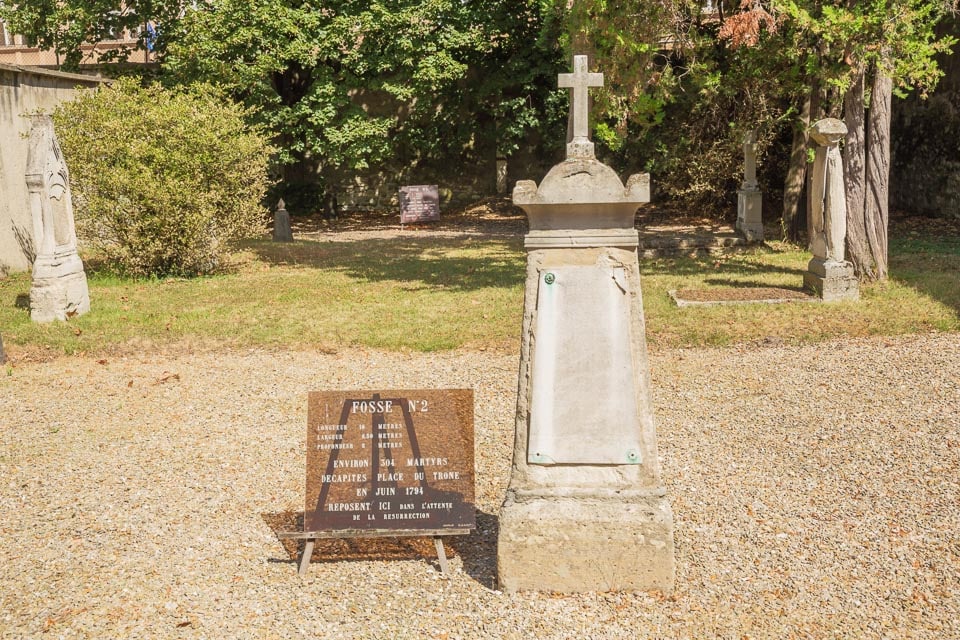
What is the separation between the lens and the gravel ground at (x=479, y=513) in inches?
157

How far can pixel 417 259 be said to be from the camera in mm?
16000

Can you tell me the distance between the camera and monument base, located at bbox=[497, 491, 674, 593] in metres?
4.13

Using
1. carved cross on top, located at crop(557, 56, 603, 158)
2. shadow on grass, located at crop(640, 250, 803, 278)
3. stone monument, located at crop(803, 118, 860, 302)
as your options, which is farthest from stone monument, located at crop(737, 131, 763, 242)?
carved cross on top, located at crop(557, 56, 603, 158)

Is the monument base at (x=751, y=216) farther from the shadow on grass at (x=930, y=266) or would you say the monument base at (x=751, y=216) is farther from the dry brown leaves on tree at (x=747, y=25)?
the dry brown leaves on tree at (x=747, y=25)

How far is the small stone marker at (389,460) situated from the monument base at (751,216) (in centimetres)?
→ 1267

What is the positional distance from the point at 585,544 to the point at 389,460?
1045 mm

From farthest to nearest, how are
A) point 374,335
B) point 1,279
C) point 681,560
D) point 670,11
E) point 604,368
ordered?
1. point 1,279
2. point 670,11
3. point 374,335
4. point 681,560
5. point 604,368

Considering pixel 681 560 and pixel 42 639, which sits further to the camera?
pixel 681 560

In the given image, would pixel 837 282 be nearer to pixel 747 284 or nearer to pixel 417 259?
pixel 747 284

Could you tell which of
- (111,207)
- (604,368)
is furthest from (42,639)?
(111,207)

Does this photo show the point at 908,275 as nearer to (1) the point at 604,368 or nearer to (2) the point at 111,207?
(1) the point at 604,368

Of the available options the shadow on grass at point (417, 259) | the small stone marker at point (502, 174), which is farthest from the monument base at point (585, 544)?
the small stone marker at point (502, 174)

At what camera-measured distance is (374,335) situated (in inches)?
385

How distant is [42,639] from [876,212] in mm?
10821
